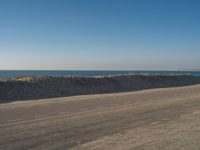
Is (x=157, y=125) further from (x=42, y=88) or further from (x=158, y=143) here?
(x=42, y=88)

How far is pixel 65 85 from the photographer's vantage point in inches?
1161

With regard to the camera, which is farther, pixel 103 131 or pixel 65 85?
pixel 65 85

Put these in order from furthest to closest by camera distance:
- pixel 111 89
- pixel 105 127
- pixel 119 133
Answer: pixel 111 89 < pixel 105 127 < pixel 119 133

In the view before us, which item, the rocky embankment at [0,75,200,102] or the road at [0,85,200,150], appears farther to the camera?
the rocky embankment at [0,75,200,102]

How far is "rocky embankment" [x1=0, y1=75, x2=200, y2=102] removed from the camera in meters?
24.7

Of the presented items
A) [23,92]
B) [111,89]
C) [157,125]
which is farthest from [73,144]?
[111,89]

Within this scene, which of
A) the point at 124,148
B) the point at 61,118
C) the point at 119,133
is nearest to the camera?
the point at 124,148

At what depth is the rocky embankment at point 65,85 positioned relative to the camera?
2472cm

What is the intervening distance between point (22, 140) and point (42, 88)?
60.3 feet

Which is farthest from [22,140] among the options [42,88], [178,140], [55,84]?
[55,84]

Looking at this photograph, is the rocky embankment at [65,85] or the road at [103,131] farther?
the rocky embankment at [65,85]

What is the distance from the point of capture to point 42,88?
26.8 meters

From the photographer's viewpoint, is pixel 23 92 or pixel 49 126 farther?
pixel 23 92

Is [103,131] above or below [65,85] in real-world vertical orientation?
below
